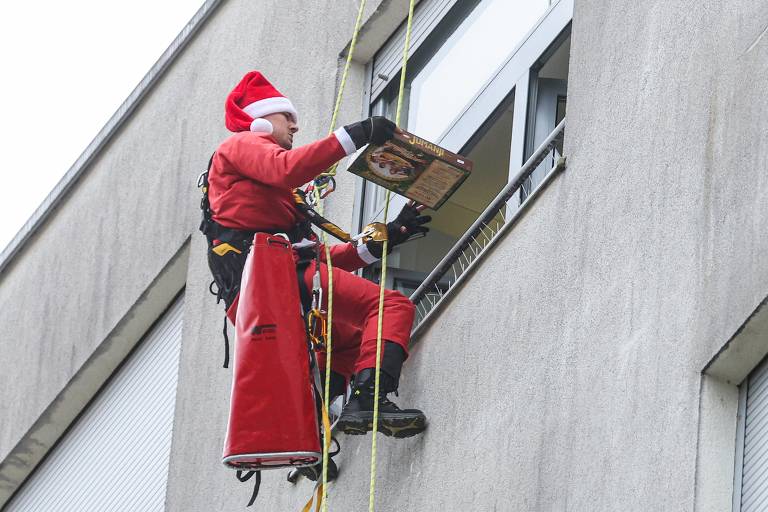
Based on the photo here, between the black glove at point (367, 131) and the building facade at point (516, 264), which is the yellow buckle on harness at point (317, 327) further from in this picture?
the black glove at point (367, 131)

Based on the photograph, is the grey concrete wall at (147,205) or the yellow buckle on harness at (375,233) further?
the grey concrete wall at (147,205)

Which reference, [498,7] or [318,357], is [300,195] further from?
[498,7]

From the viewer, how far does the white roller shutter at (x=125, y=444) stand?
10.4 meters

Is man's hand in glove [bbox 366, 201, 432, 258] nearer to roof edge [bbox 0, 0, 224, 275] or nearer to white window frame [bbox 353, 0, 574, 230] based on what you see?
white window frame [bbox 353, 0, 574, 230]

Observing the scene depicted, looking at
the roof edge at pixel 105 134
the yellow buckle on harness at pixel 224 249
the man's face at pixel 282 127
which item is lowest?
the yellow buckle on harness at pixel 224 249

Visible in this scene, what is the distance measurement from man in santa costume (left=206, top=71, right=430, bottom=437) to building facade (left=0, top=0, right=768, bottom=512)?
0.20 metres

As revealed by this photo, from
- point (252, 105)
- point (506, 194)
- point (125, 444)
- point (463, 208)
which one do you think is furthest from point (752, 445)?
point (125, 444)

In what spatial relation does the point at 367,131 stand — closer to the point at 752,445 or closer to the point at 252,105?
the point at 252,105

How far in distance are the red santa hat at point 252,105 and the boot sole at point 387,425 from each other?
1335 millimetres

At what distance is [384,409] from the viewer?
7164mm

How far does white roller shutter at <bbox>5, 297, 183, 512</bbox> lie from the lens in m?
10.4

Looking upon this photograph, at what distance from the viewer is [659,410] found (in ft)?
19.4

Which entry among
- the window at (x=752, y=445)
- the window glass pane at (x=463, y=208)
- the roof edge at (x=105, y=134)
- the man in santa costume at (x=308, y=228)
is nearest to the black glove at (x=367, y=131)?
the man in santa costume at (x=308, y=228)

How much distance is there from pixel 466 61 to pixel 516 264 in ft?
5.29
